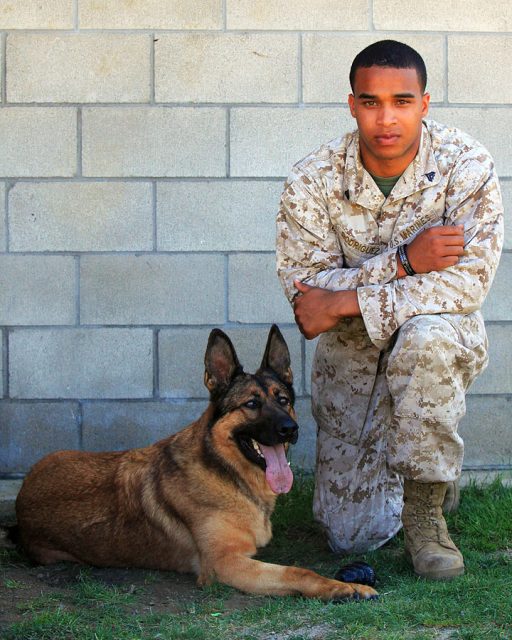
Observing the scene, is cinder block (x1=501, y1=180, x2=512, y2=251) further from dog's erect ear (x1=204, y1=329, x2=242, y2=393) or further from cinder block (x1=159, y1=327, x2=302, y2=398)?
dog's erect ear (x1=204, y1=329, x2=242, y2=393)

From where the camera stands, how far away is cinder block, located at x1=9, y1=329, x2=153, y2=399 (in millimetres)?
5418

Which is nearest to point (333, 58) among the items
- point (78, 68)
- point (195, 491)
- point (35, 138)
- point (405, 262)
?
point (78, 68)

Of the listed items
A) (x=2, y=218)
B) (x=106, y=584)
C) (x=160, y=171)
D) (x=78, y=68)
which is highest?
(x=78, y=68)

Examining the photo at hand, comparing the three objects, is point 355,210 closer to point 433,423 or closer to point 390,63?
point 390,63

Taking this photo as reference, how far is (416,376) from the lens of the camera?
12.2 ft

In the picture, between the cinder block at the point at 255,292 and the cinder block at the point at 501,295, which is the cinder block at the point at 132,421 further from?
the cinder block at the point at 501,295

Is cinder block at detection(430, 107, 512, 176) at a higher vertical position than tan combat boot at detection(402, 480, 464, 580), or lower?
higher

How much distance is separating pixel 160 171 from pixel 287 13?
3.46ft

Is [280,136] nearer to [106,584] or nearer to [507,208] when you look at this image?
[507,208]

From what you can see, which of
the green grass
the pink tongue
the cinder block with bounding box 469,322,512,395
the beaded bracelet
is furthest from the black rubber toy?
the cinder block with bounding box 469,322,512,395

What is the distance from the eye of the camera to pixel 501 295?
5.49m

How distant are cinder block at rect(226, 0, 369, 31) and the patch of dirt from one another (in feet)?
9.35

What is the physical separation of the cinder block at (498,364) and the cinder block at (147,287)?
147 cm

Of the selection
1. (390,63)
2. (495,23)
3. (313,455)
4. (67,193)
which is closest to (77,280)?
(67,193)
